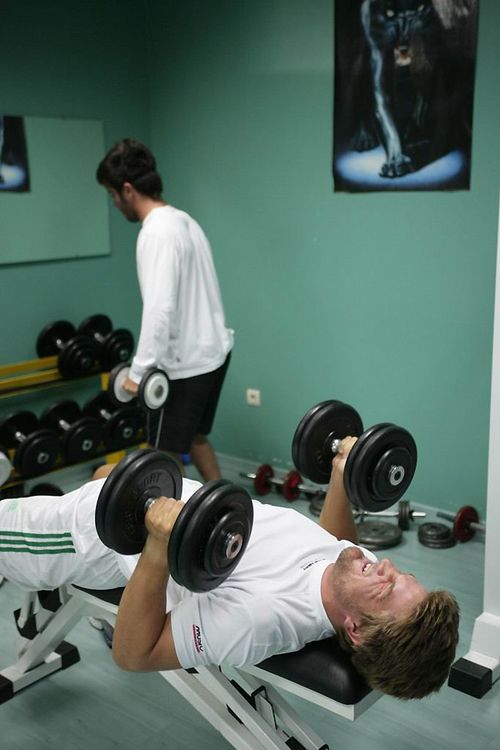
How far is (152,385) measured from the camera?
120 inches

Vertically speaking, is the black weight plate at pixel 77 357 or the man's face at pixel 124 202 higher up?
the man's face at pixel 124 202

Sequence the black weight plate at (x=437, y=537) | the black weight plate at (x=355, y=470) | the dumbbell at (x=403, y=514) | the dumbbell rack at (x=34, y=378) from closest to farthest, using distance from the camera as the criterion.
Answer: the black weight plate at (x=355, y=470)
the black weight plate at (x=437, y=537)
the dumbbell at (x=403, y=514)
the dumbbell rack at (x=34, y=378)

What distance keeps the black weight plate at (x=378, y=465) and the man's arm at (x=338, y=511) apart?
0.08m

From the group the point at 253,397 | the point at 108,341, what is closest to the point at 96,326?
the point at 108,341

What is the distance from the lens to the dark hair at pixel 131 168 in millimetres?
3014

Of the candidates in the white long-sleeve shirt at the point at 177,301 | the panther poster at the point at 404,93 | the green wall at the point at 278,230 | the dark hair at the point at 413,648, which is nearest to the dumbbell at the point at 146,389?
the white long-sleeve shirt at the point at 177,301

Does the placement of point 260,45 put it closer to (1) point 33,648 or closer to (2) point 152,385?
(2) point 152,385

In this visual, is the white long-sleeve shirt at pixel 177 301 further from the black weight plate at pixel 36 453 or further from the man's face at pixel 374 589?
the man's face at pixel 374 589

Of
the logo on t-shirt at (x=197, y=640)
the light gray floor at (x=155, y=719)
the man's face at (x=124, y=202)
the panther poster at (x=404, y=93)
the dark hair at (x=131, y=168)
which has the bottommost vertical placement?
the light gray floor at (x=155, y=719)

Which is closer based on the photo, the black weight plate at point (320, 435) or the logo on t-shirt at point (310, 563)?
the logo on t-shirt at point (310, 563)

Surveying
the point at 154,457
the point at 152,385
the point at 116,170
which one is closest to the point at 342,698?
the point at 154,457

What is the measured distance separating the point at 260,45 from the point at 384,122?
765 millimetres

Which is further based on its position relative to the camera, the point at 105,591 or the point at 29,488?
the point at 29,488

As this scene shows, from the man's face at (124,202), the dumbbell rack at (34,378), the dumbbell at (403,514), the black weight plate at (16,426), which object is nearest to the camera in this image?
the man's face at (124,202)
